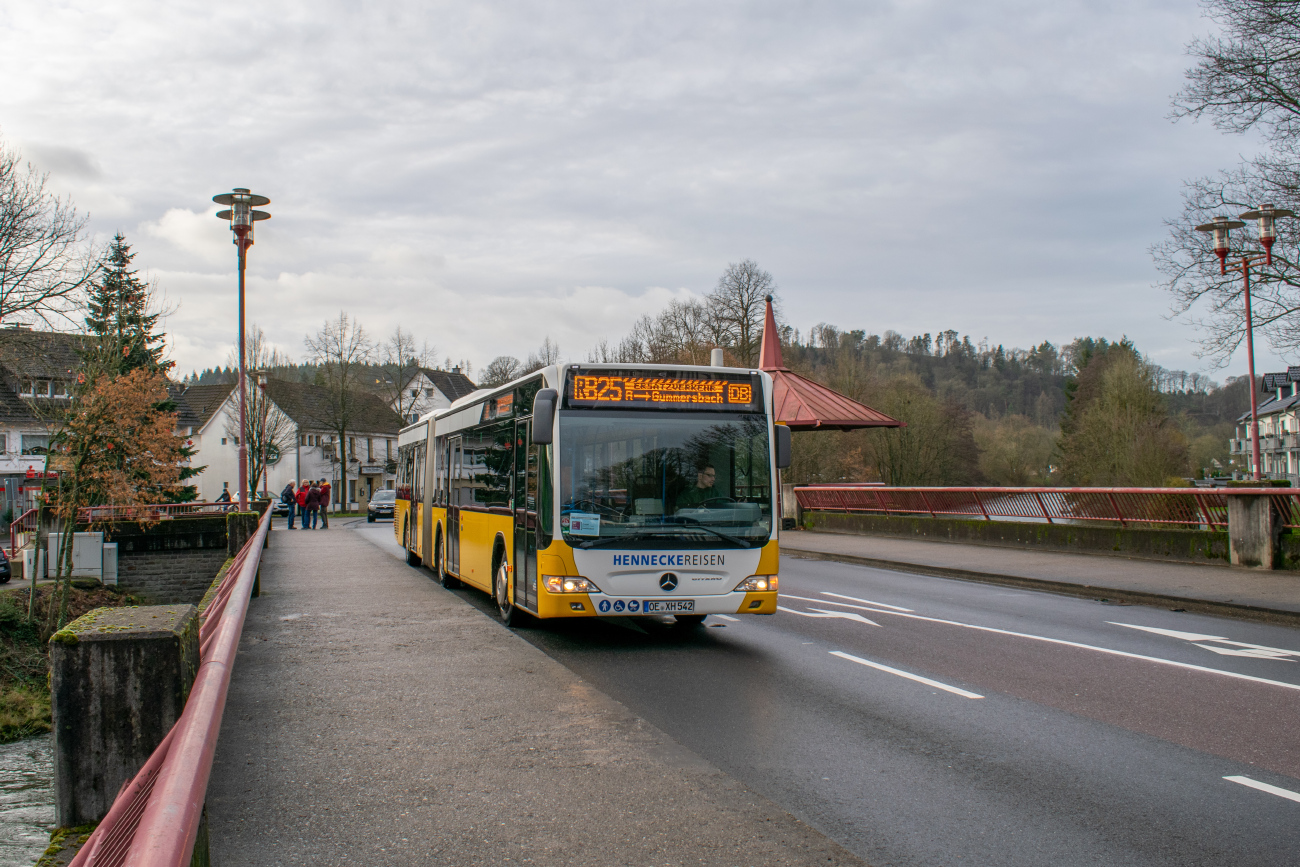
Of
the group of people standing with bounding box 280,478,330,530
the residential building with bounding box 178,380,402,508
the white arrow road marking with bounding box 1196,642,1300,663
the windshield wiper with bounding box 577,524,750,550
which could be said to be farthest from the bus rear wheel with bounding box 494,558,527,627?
the residential building with bounding box 178,380,402,508

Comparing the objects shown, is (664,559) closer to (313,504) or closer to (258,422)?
(313,504)

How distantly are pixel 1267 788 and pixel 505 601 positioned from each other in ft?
26.0

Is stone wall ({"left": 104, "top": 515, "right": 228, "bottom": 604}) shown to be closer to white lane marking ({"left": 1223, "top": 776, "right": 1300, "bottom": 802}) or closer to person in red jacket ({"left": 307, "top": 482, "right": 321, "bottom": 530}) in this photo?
person in red jacket ({"left": 307, "top": 482, "right": 321, "bottom": 530})

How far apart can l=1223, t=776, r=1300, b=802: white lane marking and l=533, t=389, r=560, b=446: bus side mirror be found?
5920 mm

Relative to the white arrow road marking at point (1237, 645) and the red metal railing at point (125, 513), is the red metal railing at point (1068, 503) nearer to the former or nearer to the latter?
the white arrow road marking at point (1237, 645)

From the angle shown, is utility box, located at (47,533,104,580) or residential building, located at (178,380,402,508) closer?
utility box, located at (47,533,104,580)

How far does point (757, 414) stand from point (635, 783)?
5330mm

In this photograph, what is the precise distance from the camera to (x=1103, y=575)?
1628cm

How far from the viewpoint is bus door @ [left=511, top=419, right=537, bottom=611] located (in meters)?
9.94

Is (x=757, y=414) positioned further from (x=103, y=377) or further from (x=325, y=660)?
(x=103, y=377)

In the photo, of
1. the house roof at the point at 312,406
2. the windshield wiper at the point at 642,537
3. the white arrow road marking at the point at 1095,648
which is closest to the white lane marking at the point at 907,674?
the windshield wiper at the point at 642,537

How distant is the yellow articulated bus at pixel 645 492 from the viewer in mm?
9359

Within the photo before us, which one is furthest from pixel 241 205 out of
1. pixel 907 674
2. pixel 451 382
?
pixel 451 382

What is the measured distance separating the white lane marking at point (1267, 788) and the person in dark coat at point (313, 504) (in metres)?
39.9
